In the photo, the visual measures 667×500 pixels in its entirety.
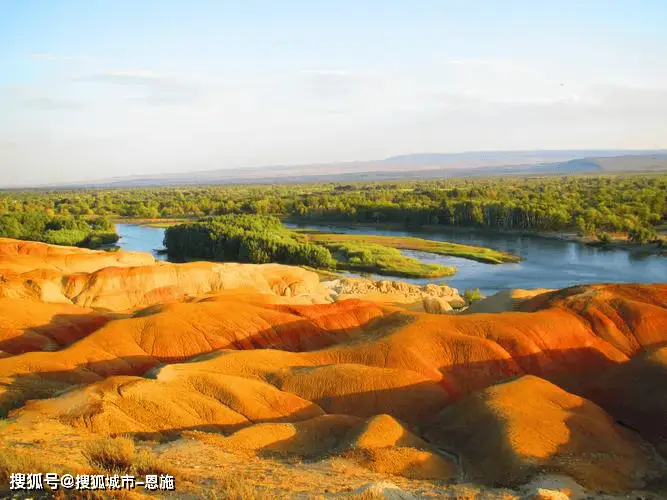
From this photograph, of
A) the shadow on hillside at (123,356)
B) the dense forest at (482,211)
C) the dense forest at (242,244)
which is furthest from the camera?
the dense forest at (482,211)

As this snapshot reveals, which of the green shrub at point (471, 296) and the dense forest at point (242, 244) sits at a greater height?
the dense forest at point (242, 244)

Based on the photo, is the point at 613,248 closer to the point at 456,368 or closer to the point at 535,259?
the point at 535,259

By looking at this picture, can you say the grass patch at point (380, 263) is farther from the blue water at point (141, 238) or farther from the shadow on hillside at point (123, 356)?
the shadow on hillside at point (123, 356)

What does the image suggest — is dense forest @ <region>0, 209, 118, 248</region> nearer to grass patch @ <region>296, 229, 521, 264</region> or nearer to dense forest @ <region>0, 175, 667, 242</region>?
dense forest @ <region>0, 175, 667, 242</region>

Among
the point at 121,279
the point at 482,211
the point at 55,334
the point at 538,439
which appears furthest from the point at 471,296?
the point at 482,211

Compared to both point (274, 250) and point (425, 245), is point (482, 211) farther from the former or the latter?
point (274, 250)

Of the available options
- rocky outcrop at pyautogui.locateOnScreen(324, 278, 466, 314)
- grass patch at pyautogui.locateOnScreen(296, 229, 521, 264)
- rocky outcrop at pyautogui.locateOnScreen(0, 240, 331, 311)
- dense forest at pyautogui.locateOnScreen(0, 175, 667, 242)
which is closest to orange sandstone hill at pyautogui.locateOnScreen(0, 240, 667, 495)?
rocky outcrop at pyautogui.locateOnScreen(0, 240, 331, 311)

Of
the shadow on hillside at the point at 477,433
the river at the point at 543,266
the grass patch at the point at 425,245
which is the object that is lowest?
the river at the point at 543,266

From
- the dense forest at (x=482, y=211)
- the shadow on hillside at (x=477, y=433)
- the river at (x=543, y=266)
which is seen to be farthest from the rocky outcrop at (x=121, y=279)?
the dense forest at (x=482, y=211)
